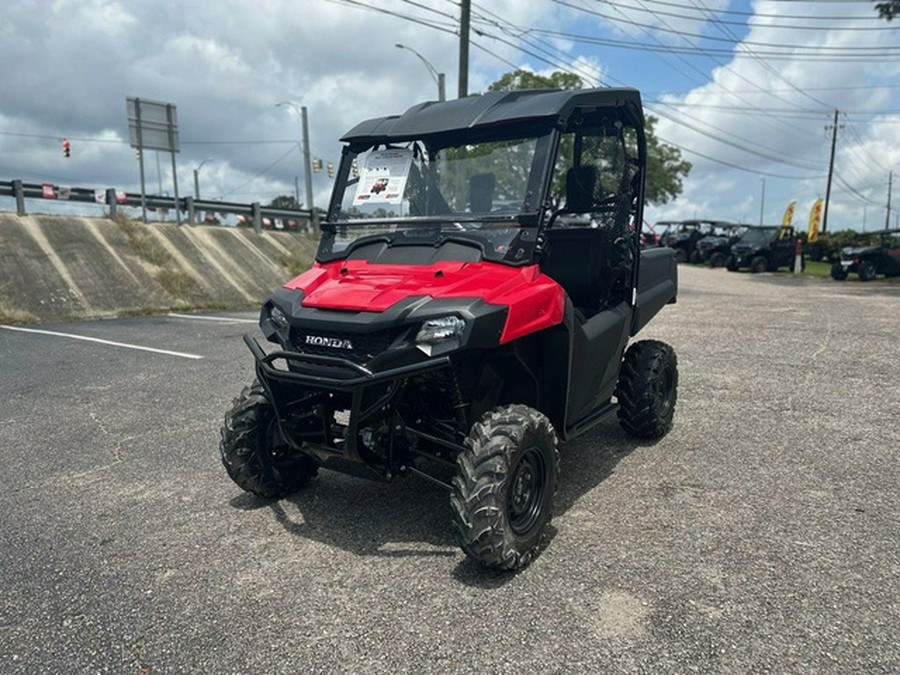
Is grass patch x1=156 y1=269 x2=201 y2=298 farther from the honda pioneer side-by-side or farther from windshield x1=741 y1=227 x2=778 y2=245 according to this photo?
windshield x1=741 y1=227 x2=778 y2=245

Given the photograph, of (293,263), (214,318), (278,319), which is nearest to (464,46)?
(293,263)

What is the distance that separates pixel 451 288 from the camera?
10.9ft

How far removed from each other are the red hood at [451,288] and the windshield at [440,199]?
0.17 m

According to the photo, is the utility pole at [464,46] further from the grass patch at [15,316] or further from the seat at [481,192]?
the seat at [481,192]

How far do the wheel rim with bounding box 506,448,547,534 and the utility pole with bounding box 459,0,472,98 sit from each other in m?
16.2

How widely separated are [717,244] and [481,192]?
2791cm

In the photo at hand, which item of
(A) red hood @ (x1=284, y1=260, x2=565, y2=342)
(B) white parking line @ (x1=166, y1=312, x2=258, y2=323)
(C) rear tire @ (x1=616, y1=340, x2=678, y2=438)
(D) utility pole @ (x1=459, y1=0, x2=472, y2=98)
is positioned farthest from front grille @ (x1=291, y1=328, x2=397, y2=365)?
(D) utility pole @ (x1=459, y1=0, x2=472, y2=98)

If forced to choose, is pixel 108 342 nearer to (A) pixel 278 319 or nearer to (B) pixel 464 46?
(A) pixel 278 319

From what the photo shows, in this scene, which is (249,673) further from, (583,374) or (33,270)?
(33,270)

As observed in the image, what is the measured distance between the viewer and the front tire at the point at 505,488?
311cm

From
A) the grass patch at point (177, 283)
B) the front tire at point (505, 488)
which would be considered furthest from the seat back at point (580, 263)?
the grass patch at point (177, 283)

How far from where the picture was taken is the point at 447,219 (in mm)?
3990

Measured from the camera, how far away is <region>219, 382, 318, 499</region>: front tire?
13.0 feet

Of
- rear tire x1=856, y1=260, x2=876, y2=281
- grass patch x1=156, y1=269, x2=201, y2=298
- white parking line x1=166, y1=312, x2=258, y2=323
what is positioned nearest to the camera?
white parking line x1=166, y1=312, x2=258, y2=323
